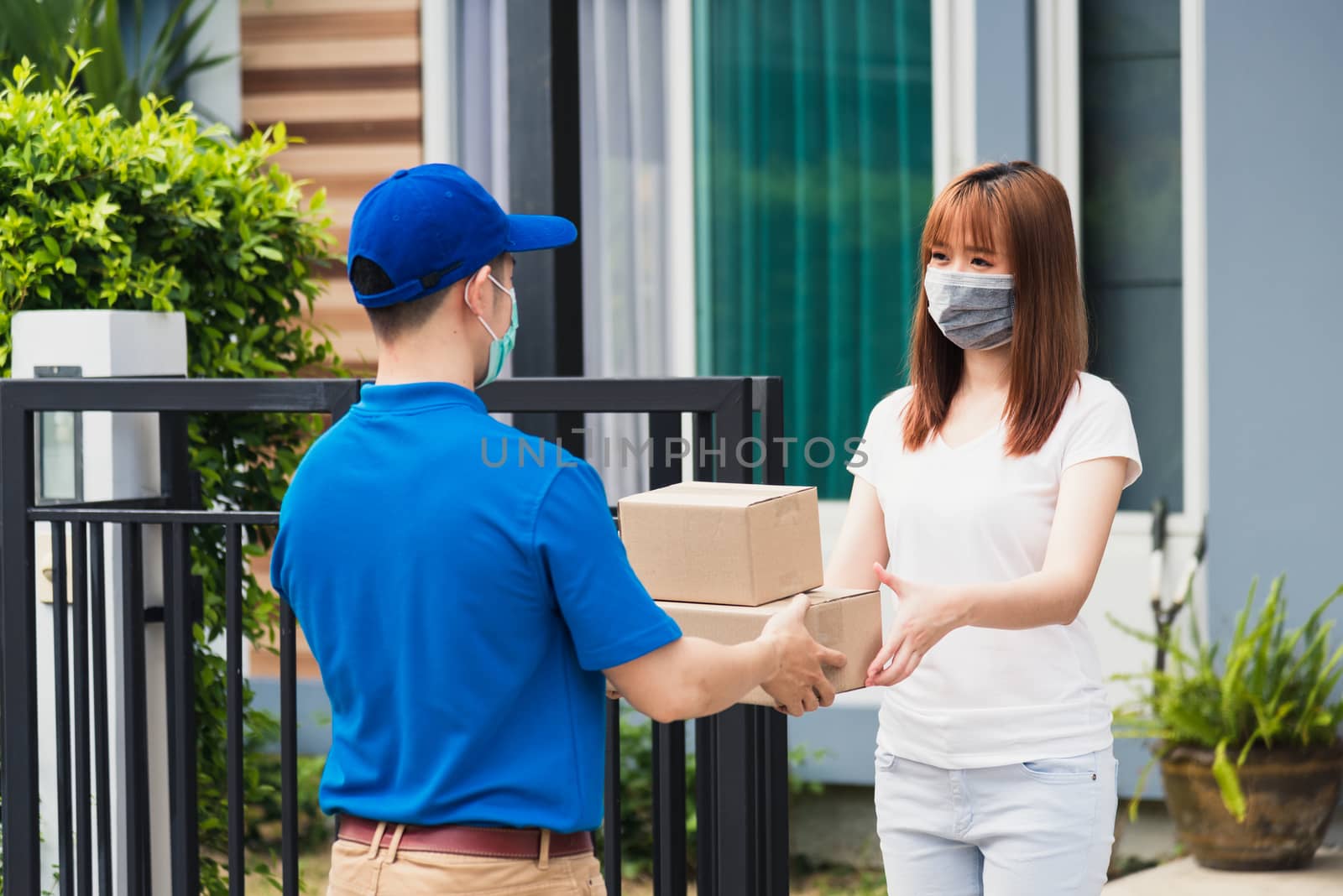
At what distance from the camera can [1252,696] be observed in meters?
4.50

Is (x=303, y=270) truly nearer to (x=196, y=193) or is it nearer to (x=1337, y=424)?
(x=196, y=193)

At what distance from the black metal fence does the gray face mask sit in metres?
0.36

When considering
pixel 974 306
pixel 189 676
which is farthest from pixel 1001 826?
pixel 189 676

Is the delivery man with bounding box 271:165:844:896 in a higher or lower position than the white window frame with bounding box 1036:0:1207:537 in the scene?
lower

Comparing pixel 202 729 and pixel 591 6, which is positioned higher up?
pixel 591 6

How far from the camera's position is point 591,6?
5711mm

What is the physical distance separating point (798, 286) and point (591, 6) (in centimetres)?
136

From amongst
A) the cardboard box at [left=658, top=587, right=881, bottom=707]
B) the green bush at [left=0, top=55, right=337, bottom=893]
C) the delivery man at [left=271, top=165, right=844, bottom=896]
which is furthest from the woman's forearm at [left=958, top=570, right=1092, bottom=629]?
the green bush at [left=0, top=55, right=337, bottom=893]

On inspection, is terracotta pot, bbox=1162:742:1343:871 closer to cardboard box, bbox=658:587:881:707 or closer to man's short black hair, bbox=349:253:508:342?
cardboard box, bbox=658:587:881:707

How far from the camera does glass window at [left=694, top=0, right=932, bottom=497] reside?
5453 millimetres

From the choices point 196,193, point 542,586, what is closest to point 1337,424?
point 196,193

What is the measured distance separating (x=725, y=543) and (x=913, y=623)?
0.31 meters

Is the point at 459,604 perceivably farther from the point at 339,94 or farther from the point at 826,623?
the point at 339,94

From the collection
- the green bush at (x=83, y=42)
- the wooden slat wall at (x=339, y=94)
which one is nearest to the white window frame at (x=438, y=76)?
the wooden slat wall at (x=339, y=94)
